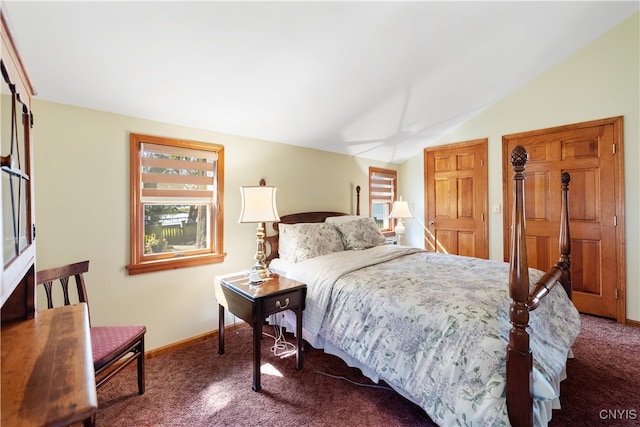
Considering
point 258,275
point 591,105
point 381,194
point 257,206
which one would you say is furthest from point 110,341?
point 591,105

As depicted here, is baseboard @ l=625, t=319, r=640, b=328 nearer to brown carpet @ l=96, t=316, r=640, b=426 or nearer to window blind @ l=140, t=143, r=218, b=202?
brown carpet @ l=96, t=316, r=640, b=426

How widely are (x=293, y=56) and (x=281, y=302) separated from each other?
174 cm

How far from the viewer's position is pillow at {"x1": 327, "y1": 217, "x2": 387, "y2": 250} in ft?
10.1

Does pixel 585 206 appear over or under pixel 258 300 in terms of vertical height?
over

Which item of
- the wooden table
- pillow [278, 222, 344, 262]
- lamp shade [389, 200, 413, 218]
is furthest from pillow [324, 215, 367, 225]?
the wooden table

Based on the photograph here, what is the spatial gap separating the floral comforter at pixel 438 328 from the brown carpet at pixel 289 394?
7.8 inches

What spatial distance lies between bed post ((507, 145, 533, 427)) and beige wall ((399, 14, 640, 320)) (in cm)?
268

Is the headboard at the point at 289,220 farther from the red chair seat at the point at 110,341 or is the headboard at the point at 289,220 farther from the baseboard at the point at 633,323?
the baseboard at the point at 633,323

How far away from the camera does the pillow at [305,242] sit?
2.71 m

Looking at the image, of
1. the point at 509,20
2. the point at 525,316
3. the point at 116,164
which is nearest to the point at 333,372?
the point at 525,316

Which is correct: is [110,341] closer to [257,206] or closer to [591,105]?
[257,206]

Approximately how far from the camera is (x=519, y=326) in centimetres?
125

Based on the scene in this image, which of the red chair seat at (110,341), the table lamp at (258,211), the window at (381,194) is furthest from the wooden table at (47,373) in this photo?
the window at (381,194)

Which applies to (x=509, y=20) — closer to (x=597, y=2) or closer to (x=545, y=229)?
(x=597, y=2)
